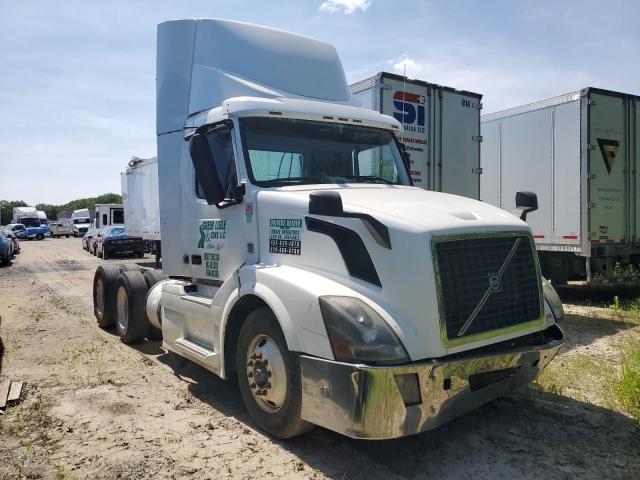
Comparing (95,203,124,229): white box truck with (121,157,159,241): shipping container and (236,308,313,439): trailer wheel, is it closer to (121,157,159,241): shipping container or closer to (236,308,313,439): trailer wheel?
(121,157,159,241): shipping container

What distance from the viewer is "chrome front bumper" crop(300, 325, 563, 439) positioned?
317cm

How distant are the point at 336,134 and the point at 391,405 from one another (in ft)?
8.77

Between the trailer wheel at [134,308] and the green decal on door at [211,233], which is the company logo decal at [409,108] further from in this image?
the trailer wheel at [134,308]

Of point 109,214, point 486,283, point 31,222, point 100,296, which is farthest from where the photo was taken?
point 31,222

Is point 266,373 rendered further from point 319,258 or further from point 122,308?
point 122,308

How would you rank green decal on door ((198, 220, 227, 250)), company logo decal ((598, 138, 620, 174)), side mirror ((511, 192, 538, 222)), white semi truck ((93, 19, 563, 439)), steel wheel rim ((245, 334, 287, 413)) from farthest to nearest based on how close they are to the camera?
1. company logo decal ((598, 138, 620, 174))
2. green decal on door ((198, 220, 227, 250))
3. side mirror ((511, 192, 538, 222))
4. steel wheel rim ((245, 334, 287, 413))
5. white semi truck ((93, 19, 563, 439))

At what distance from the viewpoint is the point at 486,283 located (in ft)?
12.1

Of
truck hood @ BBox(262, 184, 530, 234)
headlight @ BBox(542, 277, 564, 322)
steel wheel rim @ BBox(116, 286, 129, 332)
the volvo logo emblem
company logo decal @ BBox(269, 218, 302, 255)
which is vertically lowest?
steel wheel rim @ BBox(116, 286, 129, 332)

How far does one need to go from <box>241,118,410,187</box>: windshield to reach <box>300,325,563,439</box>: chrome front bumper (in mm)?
1782

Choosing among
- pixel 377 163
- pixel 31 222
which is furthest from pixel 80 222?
pixel 377 163

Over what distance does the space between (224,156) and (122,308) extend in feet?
12.8

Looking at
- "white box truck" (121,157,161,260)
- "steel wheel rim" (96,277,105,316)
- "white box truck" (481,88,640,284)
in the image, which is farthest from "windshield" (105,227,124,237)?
"white box truck" (481,88,640,284)

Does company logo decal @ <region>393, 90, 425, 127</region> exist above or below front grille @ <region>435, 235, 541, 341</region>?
above

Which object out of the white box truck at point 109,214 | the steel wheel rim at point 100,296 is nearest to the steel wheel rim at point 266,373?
the steel wheel rim at point 100,296
